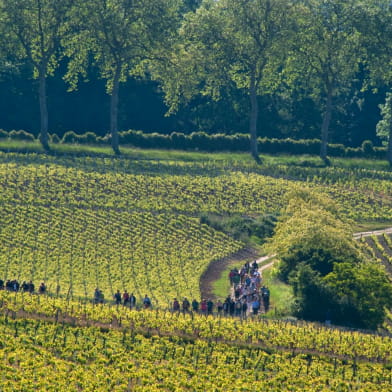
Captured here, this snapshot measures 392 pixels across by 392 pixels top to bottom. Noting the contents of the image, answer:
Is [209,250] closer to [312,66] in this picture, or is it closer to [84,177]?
[84,177]

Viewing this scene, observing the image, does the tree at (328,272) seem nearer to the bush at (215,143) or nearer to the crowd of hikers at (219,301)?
the crowd of hikers at (219,301)

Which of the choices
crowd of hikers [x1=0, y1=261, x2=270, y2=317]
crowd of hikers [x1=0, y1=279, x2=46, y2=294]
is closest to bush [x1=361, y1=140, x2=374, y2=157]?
crowd of hikers [x1=0, y1=261, x2=270, y2=317]

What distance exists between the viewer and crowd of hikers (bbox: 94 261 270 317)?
57844 millimetres

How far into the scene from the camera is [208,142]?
351 feet

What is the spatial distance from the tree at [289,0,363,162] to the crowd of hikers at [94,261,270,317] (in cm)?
4224

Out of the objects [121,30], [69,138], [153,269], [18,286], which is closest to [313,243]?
[153,269]

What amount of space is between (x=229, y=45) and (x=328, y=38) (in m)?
10.5

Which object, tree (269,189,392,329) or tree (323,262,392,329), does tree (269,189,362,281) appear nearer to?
tree (269,189,392,329)

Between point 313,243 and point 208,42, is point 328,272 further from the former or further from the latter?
point 208,42

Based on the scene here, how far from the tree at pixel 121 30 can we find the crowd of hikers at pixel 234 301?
121ft

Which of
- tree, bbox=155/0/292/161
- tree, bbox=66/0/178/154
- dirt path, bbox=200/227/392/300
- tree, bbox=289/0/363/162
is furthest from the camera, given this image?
tree, bbox=289/0/363/162

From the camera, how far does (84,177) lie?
87.8m

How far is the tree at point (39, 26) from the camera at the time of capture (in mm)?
97875

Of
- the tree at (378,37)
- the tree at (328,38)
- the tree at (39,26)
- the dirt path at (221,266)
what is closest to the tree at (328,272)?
the dirt path at (221,266)
